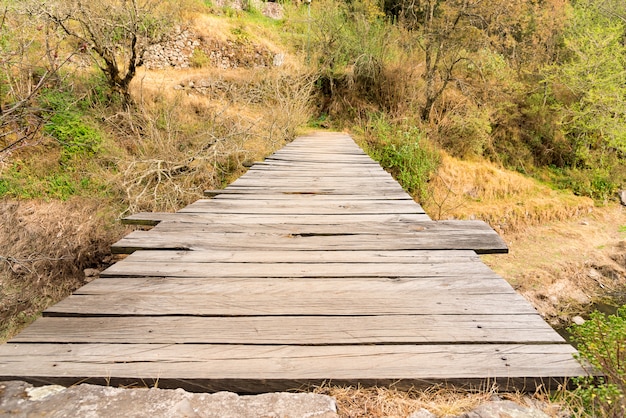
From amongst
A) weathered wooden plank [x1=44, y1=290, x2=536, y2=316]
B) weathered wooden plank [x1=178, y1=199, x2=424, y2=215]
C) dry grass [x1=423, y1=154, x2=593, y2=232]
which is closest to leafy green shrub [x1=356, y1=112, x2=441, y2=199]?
dry grass [x1=423, y1=154, x2=593, y2=232]

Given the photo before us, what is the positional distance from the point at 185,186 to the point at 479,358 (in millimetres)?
6610

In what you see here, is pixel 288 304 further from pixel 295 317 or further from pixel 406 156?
pixel 406 156

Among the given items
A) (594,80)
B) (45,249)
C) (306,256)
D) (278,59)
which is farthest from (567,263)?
(278,59)

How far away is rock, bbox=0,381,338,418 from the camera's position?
2.73ft

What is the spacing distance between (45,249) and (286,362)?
616 centimetres

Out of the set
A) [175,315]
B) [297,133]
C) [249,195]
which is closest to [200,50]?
[297,133]

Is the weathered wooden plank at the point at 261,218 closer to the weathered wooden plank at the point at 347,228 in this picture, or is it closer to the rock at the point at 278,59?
the weathered wooden plank at the point at 347,228

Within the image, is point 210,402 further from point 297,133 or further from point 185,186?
point 297,133

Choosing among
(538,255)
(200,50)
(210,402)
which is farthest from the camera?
(200,50)

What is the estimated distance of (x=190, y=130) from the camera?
7.81 metres

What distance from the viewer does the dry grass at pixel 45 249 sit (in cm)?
465

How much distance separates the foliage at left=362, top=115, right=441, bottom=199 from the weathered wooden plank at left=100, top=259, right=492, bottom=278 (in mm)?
6435

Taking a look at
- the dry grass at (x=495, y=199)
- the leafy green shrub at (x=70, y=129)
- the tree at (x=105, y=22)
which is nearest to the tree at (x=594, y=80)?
the dry grass at (x=495, y=199)

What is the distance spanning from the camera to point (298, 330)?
1222mm
